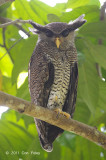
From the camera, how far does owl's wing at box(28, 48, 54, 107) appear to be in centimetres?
282

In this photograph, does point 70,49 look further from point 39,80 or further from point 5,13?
point 5,13

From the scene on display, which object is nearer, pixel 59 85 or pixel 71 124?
pixel 71 124

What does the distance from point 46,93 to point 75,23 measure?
798 millimetres

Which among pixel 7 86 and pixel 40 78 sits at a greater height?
pixel 40 78

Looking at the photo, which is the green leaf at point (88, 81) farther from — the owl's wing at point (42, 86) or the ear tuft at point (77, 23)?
the owl's wing at point (42, 86)

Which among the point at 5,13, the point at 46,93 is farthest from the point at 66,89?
the point at 5,13

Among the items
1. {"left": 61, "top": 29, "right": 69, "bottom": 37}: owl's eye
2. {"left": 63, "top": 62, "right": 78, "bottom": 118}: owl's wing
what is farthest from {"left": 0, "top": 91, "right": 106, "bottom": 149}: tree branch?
{"left": 61, "top": 29, "right": 69, "bottom": 37}: owl's eye

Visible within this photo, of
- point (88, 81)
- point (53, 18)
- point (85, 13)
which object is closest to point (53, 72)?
point (88, 81)

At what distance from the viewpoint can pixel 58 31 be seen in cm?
307

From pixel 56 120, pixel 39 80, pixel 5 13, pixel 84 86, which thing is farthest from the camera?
pixel 5 13

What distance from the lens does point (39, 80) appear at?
9.34 ft

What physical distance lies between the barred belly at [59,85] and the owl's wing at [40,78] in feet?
0.20

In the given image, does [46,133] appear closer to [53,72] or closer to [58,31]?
[53,72]

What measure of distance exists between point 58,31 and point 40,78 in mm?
583
